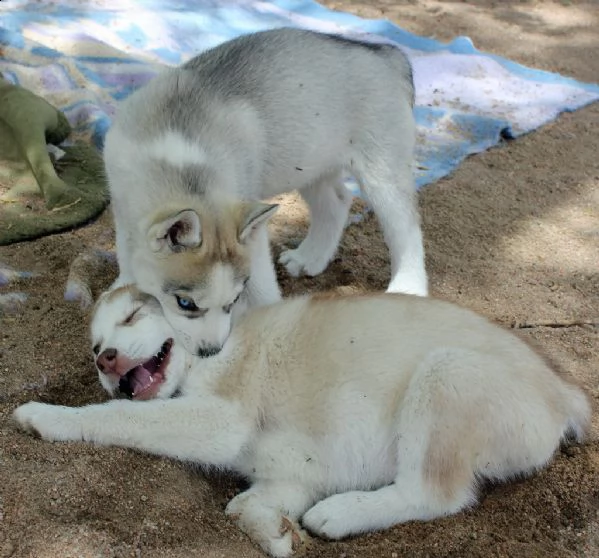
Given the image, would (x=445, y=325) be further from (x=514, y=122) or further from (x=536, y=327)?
(x=514, y=122)

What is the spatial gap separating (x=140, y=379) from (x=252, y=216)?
0.74 metres

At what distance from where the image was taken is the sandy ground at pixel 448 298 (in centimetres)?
233

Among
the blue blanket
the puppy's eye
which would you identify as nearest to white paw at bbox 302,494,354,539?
the puppy's eye

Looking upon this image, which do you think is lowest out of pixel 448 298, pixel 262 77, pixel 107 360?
pixel 448 298

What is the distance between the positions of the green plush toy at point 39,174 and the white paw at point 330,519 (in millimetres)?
2338

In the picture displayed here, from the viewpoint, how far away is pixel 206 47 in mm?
6371

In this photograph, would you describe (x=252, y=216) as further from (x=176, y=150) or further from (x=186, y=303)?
(x=176, y=150)

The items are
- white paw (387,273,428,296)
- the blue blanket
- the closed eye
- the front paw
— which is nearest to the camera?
the front paw

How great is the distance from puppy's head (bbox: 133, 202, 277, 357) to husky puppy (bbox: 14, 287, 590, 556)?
0.21 ft

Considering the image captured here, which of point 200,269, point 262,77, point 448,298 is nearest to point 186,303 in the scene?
point 200,269

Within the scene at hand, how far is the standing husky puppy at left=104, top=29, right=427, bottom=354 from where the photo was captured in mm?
2889

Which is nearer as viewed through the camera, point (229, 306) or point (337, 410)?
point (337, 410)

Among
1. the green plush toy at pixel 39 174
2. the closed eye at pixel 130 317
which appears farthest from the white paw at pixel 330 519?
the green plush toy at pixel 39 174

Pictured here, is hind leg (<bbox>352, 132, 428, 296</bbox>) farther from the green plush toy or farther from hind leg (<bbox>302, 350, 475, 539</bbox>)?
the green plush toy
